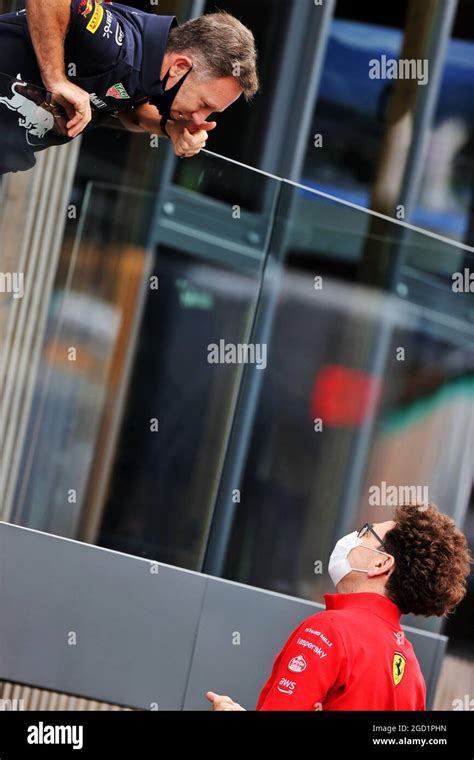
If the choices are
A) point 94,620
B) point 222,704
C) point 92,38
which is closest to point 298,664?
point 222,704

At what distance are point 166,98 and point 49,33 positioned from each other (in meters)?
0.43

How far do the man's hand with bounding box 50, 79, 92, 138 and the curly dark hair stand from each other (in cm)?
129

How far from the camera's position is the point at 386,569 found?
2873 millimetres

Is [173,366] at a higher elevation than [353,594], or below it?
higher

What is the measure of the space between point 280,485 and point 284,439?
0.76 ft

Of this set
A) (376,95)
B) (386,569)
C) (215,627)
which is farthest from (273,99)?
(386,569)

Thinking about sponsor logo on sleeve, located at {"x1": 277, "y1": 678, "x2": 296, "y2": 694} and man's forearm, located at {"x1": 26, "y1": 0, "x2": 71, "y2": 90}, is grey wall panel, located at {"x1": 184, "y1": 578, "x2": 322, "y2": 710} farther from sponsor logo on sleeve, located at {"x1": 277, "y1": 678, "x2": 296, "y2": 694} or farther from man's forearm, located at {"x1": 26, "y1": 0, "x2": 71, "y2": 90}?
man's forearm, located at {"x1": 26, "y1": 0, "x2": 71, "y2": 90}

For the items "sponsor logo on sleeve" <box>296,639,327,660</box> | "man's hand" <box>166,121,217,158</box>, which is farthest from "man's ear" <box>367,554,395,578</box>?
"man's hand" <box>166,121,217,158</box>

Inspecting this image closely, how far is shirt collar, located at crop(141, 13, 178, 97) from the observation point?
307 cm

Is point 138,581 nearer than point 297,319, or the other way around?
point 138,581

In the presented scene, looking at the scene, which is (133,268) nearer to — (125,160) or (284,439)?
(125,160)

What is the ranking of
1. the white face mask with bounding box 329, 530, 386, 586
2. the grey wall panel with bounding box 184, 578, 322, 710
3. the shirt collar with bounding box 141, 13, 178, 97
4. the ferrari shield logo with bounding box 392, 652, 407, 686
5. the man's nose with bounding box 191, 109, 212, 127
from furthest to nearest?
the grey wall panel with bounding box 184, 578, 322, 710 < the man's nose with bounding box 191, 109, 212, 127 < the shirt collar with bounding box 141, 13, 178, 97 < the white face mask with bounding box 329, 530, 386, 586 < the ferrari shield logo with bounding box 392, 652, 407, 686

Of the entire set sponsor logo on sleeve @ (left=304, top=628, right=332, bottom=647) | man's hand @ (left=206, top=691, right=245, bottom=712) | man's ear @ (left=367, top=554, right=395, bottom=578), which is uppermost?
man's ear @ (left=367, top=554, right=395, bottom=578)
